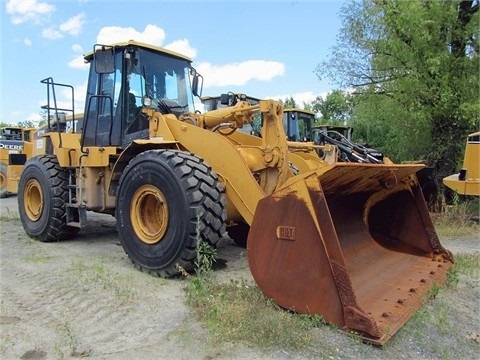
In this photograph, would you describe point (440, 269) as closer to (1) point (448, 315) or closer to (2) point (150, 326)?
(1) point (448, 315)

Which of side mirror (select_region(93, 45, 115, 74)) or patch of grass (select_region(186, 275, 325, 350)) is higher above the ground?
side mirror (select_region(93, 45, 115, 74))

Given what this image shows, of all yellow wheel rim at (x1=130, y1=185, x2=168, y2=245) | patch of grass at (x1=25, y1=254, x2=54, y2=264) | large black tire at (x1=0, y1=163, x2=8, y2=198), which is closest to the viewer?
yellow wheel rim at (x1=130, y1=185, x2=168, y2=245)

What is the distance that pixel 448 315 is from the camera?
12.7ft

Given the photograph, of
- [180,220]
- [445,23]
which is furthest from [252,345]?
[445,23]

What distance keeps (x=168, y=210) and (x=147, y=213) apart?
0.55 metres

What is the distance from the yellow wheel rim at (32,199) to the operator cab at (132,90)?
1.15 metres

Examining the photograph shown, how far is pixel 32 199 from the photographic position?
728 centimetres

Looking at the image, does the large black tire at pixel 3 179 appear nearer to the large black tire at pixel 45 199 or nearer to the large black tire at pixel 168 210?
the large black tire at pixel 45 199

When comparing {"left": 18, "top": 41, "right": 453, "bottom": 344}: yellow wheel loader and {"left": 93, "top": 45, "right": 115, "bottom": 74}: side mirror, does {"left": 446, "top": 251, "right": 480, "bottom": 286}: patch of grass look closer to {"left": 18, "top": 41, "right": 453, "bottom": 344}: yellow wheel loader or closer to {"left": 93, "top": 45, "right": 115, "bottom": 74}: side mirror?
{"left": 18, "top": 41, "right": 453, "bottom": 344}: yellow wheel loader

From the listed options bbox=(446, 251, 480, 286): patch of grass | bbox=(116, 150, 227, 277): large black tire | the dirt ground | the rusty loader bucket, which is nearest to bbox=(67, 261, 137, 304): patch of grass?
the dirt ground

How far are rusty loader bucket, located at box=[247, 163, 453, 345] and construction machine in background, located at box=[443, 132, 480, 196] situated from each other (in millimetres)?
4393

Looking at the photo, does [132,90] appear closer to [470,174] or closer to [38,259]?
[38,259]

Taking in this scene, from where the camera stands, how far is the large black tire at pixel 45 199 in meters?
6.62

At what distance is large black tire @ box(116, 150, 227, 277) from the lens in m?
4.51
